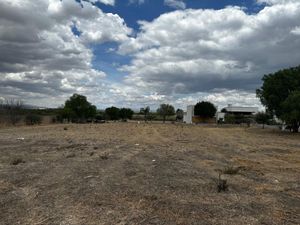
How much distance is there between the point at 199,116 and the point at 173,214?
101 meters

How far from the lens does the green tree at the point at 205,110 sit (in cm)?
10519

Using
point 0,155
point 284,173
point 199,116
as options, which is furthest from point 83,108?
point 284,173

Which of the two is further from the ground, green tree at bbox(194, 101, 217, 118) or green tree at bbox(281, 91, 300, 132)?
green tree at bbox(194, 101, 217, 118)

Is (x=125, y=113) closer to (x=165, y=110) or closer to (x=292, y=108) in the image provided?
(x=165, y=110)

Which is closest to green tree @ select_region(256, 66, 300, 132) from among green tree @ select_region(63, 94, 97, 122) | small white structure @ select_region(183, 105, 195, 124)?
green tree @ select_region(63, 94, 97, 122)

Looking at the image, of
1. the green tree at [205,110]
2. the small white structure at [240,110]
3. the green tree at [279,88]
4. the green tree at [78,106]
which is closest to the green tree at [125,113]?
the green tree at [205,110]

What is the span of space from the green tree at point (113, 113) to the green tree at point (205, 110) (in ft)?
79.0

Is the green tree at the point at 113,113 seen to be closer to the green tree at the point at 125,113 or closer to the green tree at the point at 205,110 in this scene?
the green tree at the point at 125,113

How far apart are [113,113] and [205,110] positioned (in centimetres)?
2790

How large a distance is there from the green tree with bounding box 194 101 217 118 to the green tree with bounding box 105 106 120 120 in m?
24.1

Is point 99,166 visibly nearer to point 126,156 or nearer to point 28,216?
point 126,156

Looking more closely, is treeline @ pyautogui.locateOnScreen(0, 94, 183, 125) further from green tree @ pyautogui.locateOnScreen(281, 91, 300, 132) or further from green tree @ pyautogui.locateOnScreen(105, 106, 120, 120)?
green tree @ pyautogui.locateOnScreen(281, 91, 300, 132)

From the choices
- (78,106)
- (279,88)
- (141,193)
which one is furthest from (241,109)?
(141,193)

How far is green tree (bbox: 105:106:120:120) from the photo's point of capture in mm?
109250
